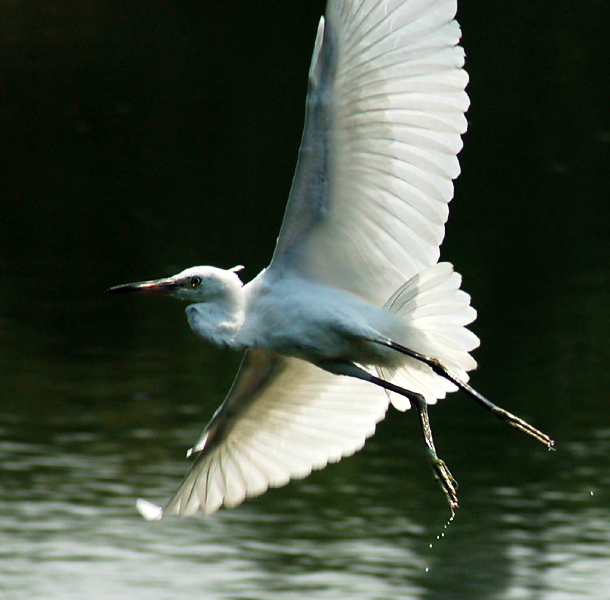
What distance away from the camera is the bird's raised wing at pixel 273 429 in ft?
26.8

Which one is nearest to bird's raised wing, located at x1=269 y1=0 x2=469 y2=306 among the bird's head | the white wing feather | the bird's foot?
the white wing feather

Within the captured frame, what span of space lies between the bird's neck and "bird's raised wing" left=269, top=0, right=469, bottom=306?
280 millimetres

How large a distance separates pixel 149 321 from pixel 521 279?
15.6 feet

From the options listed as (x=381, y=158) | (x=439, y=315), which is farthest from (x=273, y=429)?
(x=381, y=158)

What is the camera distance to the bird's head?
7.39m

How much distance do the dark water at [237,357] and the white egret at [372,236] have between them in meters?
5.78

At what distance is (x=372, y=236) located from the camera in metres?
7.46

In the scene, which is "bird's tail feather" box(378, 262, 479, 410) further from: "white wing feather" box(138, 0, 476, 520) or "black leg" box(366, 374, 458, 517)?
"black leg" box(366, 374, 458, 517)

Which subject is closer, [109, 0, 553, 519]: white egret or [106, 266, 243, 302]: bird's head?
[109, 0, 553, 519]: white egret

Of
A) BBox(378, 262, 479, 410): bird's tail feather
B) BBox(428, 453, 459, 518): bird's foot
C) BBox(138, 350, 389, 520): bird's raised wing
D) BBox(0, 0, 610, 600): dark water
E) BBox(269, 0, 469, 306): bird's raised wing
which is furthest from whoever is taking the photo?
BBox(0, 0, 610, 600): dark water

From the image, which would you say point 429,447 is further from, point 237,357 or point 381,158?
point 237,357

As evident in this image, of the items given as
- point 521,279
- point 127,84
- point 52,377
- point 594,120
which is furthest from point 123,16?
point 52,377

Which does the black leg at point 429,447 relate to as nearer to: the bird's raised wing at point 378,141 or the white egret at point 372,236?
the white egret at point 372,236

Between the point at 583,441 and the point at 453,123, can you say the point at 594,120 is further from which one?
the point at 453,123
